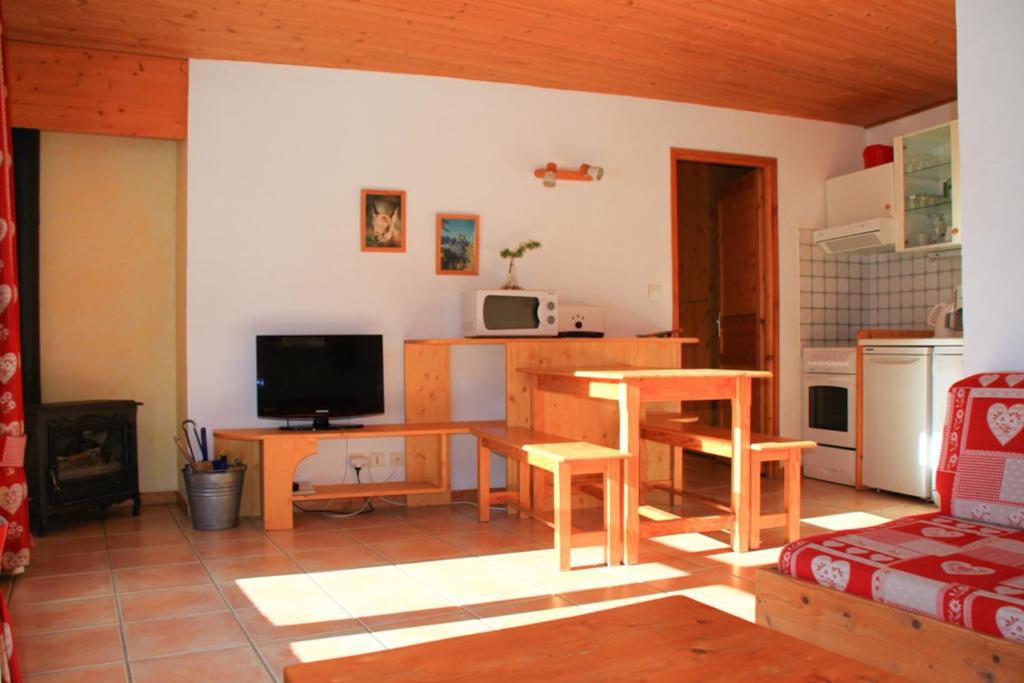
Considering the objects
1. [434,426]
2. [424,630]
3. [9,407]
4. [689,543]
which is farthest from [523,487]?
[9,407]

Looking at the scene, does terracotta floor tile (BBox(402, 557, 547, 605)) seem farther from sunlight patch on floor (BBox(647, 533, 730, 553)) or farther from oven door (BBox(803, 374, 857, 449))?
oven door (BBox(803, 374, 857, 449))

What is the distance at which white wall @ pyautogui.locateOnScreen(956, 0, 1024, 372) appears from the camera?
108 inches

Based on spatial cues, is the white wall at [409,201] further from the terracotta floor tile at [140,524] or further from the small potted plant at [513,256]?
the terracotta floor tile at [140,524]

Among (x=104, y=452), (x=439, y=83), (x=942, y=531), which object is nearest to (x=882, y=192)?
(x=439, y=83)

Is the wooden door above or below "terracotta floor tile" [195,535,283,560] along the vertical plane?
above

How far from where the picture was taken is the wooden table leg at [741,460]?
146 inches

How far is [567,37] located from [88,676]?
3540 millimetres

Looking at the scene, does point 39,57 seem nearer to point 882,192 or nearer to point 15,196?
point 15,196

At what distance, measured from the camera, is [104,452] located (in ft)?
14.8

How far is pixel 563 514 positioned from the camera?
3.47 m

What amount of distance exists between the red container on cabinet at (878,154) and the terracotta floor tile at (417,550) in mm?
3961

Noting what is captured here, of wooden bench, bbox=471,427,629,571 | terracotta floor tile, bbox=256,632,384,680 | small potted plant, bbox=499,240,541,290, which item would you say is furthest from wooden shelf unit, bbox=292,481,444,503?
terracotta floor tile, bbox=256,632,384,680

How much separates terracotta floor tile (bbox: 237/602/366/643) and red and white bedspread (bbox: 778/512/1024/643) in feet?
4.67

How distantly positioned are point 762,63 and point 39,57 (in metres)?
3.87
